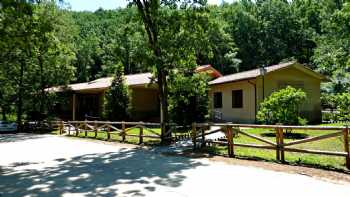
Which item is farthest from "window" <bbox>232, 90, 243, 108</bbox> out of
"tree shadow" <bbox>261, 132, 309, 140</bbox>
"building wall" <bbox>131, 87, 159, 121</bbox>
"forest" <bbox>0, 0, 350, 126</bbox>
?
"tree shadow" <bbox>261, 132, 309, 140</bbox>

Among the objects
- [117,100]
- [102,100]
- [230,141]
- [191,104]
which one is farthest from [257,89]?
[102,100]

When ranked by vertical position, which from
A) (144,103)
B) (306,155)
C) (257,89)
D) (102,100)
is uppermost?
(257,89)

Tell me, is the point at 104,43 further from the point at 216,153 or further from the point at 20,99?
the point at 216,153

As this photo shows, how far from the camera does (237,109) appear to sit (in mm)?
24922

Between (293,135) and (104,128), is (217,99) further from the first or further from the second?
(293,135)

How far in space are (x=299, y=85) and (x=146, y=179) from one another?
1961cm

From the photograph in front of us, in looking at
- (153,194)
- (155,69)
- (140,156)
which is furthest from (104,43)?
(153,194)

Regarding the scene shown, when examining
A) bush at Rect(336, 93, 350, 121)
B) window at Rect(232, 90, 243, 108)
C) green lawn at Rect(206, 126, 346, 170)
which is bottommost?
green lawn at Rect(206, 126, 346, 170)

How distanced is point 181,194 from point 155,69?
1086 centimetres

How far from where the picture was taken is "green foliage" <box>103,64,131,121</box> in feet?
83.2

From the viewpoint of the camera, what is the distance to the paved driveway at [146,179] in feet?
22.7

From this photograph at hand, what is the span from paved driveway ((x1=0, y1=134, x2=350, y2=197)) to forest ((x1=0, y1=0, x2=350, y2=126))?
4639 millimetres

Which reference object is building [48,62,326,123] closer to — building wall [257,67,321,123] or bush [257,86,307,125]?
building wall [257,67,321,123]

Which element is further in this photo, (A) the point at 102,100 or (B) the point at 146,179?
(A) the point at 102,100
